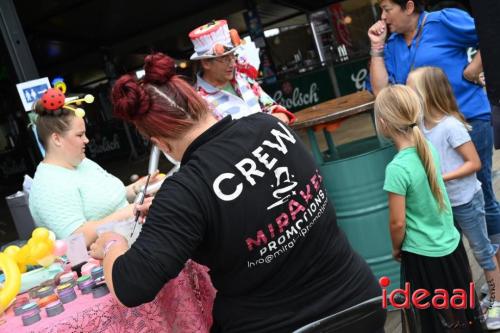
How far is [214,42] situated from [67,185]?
1.12 metres

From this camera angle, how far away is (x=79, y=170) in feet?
8.48

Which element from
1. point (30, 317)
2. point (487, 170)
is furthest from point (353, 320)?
point (487, 170)

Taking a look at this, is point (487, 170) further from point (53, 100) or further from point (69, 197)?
point (53, 100)

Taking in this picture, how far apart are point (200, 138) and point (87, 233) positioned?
43.1 inches

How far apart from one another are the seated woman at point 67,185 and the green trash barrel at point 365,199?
1125 mm

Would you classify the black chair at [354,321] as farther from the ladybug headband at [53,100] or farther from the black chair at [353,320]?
the ladybug headband at [53,100]

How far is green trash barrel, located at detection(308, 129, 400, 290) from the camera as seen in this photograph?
114 inches

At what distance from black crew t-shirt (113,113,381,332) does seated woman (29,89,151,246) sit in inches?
41.7

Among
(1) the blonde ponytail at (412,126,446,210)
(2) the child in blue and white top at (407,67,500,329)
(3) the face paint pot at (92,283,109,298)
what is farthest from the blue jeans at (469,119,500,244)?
(3) the face paint pot at (92,283,109,298)

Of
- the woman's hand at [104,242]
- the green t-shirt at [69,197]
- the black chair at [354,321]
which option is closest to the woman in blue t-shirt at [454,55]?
the black chair at [354,321]

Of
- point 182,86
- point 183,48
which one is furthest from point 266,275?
point 183,48

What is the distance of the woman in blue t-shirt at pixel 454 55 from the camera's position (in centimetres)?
257

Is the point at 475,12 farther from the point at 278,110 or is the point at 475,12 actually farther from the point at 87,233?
the point at 87,233

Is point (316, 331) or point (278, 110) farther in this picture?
point (278, 110)
